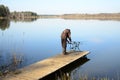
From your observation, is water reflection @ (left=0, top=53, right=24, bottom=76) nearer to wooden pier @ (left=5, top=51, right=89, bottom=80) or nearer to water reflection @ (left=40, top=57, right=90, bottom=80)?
wooden pier @ (left=5, top=51, right=89, bottom=80)

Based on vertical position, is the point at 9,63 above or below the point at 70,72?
above

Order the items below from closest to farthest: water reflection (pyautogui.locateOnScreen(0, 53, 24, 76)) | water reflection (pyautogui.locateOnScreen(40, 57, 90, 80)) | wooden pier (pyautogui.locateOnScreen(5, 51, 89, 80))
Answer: wooden pier (pyautogui.locateOnScreen(5, 51, 89, 80)), water reflection (pyautogui.locateOnScreen(40, 57, 90, 80)), water reflection (pyautogui.locateOnScreen(0, 53, 24, 76))

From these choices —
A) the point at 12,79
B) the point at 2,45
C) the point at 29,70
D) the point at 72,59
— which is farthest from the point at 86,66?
the point at 2,45

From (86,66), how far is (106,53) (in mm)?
5418

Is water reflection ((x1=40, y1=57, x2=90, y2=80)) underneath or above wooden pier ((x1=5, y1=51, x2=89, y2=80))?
underneath

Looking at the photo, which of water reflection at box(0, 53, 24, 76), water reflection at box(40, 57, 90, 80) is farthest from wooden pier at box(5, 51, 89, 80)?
water reflection at box(0, 53, 24, 76)

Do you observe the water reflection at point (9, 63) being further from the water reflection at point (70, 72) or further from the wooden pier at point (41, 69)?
the water reflection at point (70, 72)

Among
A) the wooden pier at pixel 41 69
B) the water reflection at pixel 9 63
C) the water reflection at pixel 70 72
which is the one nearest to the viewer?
the wooden pier at pixel 41 69

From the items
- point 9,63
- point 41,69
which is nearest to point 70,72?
point 41,69

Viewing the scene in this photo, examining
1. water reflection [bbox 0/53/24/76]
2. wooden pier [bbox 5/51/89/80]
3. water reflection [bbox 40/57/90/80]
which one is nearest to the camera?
wooden pier [bbox 5/51/89/80]

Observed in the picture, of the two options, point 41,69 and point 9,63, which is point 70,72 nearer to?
point 41,69

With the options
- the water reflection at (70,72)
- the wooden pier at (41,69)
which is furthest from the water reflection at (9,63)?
the water reflection at (70,72)

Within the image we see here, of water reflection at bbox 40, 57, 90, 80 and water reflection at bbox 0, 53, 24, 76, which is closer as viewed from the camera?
water reflection at bbox 40, 57, 90, 80

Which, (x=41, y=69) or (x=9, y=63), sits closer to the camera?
(x=41, y=69)
